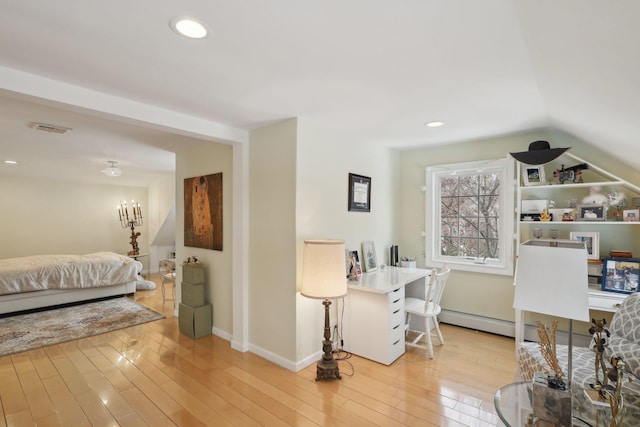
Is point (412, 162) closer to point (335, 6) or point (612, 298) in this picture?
point (612, 298)

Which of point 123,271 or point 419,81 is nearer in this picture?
point 419,81

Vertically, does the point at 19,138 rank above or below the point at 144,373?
above

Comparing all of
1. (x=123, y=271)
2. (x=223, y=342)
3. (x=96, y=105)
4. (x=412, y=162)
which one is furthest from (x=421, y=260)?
(x=123, y=271)

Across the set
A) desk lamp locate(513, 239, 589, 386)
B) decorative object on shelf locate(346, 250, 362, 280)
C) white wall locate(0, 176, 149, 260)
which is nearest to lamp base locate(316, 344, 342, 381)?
decorative object on shelf locate(346, 250, 362, 280)

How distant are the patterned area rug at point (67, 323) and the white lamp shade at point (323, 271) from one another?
293cm

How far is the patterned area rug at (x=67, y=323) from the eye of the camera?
3.58 metres

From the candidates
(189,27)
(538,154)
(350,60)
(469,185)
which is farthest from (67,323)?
(538,154)

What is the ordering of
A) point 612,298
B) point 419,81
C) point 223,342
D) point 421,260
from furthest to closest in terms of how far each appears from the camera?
1. point 421,260
2. point 223,342
3. point 612,298
4. point 419,81

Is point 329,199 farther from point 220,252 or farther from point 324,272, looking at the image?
point 220,252

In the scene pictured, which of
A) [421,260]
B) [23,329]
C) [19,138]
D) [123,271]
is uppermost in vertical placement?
[19,138]

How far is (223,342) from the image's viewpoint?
355 cm

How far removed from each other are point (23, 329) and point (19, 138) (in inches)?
93.5

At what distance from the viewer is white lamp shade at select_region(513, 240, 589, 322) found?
4.20ft

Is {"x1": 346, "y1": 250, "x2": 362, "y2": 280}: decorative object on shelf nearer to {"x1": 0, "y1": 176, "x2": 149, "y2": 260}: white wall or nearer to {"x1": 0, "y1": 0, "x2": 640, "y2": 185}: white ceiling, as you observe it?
{"x1": 0, "y1": 0, "x2": 640, "y2": 185}: white ceiling
